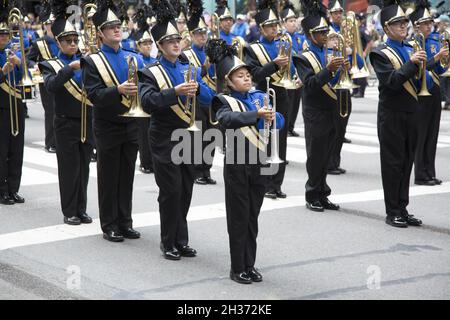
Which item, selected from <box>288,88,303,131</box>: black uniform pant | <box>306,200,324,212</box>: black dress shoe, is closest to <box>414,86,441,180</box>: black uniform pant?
<box>306,200,324,212</box>: black dress shoe

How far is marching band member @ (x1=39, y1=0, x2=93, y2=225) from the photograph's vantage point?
10.2 meters

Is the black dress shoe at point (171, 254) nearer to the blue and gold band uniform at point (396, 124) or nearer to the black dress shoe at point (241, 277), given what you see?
the black dress shoe at point (241, 277)

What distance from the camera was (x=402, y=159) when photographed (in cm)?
1018

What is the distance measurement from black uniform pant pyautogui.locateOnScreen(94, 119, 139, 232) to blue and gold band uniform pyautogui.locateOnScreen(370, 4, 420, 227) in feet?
8.75

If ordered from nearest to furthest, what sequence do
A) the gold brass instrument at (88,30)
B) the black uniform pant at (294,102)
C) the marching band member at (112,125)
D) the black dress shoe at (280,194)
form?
the marching band member at (112,125) < the gold brass instrument at (88,30) < the black dress shoe at (280,194) < the black uniform pant at (294,102)

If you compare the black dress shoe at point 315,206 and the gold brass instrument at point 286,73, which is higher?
the gold brass instrument at point 286,73

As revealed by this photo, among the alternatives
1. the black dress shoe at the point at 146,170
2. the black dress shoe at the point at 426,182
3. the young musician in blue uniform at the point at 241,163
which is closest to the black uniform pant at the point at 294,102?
the black dress shoe at the point at 146,170

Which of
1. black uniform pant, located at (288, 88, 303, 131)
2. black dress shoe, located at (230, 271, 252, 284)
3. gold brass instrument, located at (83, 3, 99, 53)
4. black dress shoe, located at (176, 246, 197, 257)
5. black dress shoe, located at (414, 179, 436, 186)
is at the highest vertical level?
gold brass instrument, located at (83, 3, 99, 53)

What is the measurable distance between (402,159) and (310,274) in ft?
8.20

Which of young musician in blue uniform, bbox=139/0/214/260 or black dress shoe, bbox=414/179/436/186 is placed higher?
young musician in blue uniform, bbox=139/0/214/260

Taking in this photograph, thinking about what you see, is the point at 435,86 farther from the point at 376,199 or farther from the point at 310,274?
the point at 310,274

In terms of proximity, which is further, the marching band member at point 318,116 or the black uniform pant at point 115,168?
the marching band member at point 318,116

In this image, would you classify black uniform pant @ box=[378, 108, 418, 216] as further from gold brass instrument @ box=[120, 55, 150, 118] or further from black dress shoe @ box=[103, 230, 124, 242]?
black dress shoe @ box=[103, 230, 124, 242]

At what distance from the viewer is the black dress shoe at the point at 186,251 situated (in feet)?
29.0
